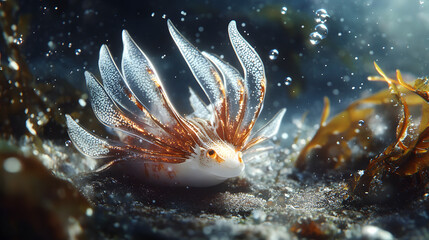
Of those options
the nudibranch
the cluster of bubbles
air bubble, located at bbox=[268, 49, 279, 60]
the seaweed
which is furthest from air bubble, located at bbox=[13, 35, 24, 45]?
the cluster of bubbles

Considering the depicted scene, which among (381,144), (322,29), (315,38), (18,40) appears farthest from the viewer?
(315,38)

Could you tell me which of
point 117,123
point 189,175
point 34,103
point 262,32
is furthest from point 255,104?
point 262,32

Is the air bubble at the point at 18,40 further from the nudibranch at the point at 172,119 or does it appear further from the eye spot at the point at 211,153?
the eye spot at the point at 211,153

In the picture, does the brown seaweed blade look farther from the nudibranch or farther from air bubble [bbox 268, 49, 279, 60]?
air bubble [bbox 268, 49, 279, 60]

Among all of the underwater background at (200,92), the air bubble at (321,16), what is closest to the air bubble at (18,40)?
the underwater background at (200,92)

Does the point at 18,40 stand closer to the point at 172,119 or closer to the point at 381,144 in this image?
the point at 172,119

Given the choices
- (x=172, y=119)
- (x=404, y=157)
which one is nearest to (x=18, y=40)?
(x=172, y=119)

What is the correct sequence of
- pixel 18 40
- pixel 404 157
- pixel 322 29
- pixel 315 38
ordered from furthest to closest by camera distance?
pixel 315 38, pixel 322 29, pixel 18 40, pixel 404 157

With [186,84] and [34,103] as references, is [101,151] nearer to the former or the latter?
[34,103]
